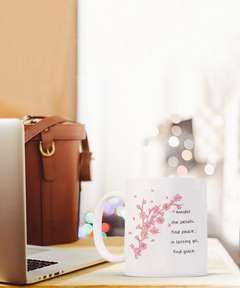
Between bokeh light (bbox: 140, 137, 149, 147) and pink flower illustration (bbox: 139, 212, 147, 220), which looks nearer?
pink flower illustration (bbox: 139, 212, 147, 220)

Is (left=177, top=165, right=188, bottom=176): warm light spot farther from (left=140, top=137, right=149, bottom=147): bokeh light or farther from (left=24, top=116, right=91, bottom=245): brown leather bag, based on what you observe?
(left=24, top=116, right=91, bottom=245): brown leather bag

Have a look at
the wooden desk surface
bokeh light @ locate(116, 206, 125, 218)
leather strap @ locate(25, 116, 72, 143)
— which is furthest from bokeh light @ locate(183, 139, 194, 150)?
the wooden desk surface

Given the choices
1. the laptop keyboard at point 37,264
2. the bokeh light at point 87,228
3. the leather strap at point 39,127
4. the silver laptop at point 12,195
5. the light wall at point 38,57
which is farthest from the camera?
the bokeh light at point 87,228

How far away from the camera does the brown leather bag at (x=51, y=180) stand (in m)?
0.97

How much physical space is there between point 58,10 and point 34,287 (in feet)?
3.58

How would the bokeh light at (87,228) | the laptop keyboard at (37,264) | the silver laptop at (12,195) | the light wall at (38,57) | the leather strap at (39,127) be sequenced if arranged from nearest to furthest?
the silver laptop at (12,195) < the laptop keyboard at (37,264) < the leather strap at (39,127) < the light wall at (38,57) < the bokeh light at (87,228)

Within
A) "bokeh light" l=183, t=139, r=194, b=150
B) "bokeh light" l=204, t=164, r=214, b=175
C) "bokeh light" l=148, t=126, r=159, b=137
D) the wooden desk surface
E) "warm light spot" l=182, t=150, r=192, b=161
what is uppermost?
"bokeh light" l=148, t=126, r=159, b=137

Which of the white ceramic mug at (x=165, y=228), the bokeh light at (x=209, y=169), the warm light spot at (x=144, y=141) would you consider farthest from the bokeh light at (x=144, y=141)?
the white ceramic mug at (x=165, y=228)

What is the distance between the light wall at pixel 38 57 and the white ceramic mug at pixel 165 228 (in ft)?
2.04

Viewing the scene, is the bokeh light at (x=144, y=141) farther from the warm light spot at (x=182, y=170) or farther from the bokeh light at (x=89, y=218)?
the bokeh light at (x=89, y=218)

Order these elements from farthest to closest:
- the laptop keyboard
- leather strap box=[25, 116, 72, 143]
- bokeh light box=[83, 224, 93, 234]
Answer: bokeh light box=[83, 224, 93, 234] < leather strap box=[25, 116, 72, 143] < the laptop keyboard

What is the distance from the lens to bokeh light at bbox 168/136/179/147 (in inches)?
62.7

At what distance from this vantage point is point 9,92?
1155mm

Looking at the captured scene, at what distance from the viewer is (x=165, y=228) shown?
1.91 feet
